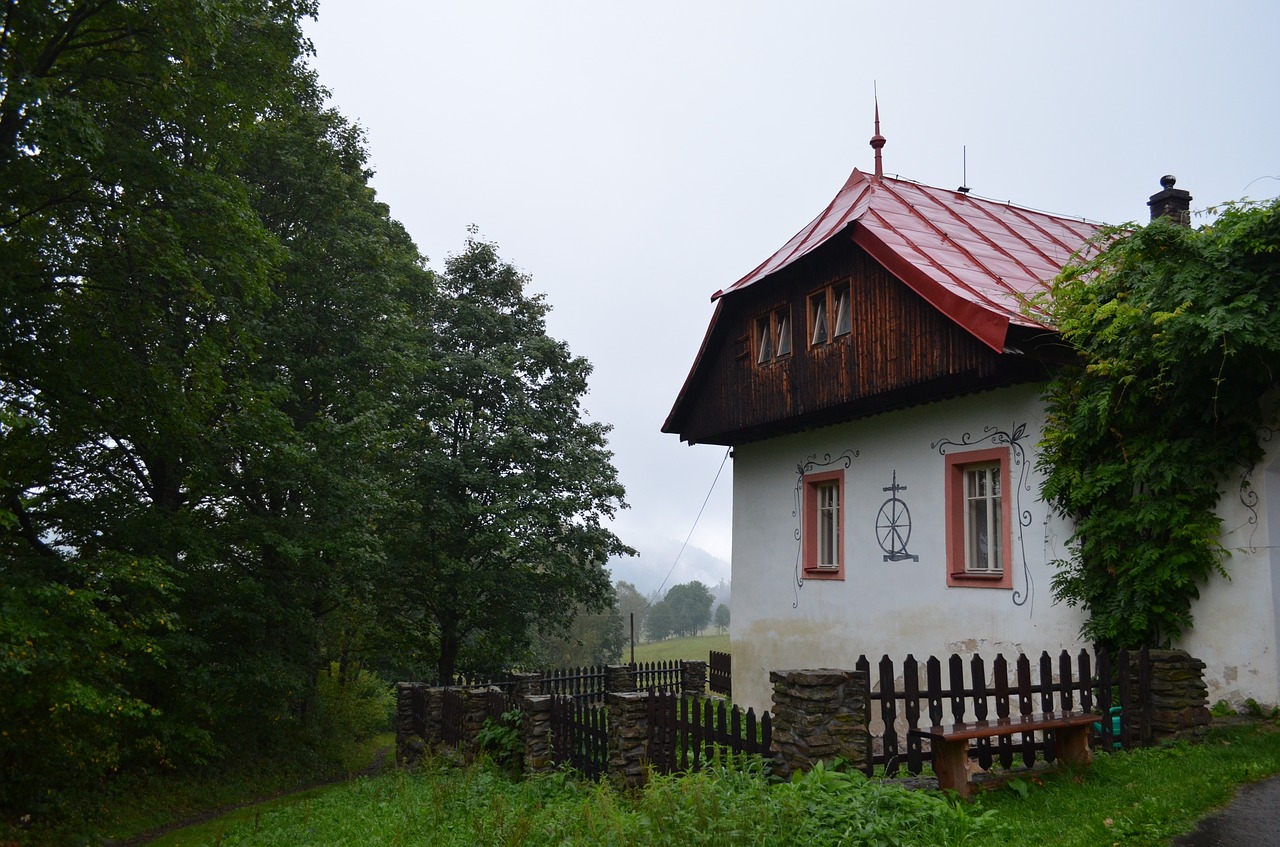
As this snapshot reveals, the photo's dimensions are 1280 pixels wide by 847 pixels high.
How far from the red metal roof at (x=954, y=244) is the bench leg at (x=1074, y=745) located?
432cm

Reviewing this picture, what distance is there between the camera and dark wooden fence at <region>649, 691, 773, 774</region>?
24.1ft

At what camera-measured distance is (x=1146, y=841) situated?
5.31 meters

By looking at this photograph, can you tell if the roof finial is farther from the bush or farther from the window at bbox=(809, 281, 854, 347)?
the bush

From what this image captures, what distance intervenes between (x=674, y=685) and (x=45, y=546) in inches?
456

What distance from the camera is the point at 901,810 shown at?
562 centimetres

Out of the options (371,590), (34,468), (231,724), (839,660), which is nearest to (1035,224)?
(839,660)

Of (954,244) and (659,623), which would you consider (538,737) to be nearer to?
(954,244)

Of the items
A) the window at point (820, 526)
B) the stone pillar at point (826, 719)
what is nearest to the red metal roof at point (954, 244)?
the window at point (820, 526)

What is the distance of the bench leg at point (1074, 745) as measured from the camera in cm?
697

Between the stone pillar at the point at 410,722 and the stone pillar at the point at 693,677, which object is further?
the stone pillar at the point at 693,677

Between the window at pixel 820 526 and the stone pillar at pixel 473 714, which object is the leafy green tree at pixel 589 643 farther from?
the stone pillar at pixel 473 714

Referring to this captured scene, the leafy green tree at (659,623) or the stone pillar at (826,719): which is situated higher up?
the stone pillar at (826,719)

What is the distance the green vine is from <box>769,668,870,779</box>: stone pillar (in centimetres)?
397

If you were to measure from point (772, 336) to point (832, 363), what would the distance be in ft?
5.83
